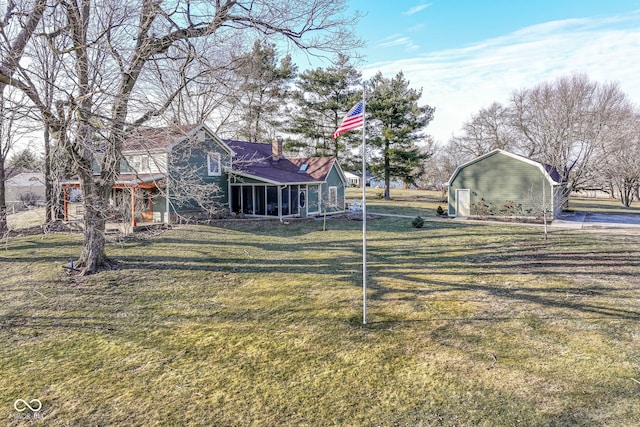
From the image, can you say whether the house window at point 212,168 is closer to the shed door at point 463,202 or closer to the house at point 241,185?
the house at point 241,185

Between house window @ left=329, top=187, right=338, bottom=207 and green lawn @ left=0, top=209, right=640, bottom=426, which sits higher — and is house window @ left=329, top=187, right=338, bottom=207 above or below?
above

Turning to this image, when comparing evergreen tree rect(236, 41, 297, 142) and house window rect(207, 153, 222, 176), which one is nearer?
house window rect(207, 153, 222, 176)

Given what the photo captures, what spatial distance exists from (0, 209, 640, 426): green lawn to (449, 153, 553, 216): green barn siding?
34.4ft

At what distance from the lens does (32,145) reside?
29.0ft

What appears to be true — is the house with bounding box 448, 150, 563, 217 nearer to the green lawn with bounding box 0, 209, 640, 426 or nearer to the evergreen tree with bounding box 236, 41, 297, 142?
the green lawn with bounding box 0, 209, 640, 426

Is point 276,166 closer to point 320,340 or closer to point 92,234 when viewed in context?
point 92,234

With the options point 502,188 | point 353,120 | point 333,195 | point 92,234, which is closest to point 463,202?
point 502,188

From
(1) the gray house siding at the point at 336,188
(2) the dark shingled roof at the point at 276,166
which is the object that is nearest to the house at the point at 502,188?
(1) the gray house siding at the point at 336,188

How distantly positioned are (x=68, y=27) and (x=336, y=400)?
8748 millimetres

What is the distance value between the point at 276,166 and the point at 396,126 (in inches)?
578

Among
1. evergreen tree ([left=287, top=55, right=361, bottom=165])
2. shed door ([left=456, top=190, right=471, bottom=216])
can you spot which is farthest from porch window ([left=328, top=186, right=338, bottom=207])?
evergreen tree ([left=287, top=55, right=361, bottom=165])

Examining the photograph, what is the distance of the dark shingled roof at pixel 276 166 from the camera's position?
73.4 feet

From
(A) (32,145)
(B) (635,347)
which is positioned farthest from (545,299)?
(A) (32,145)

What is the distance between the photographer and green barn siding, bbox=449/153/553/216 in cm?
2177
